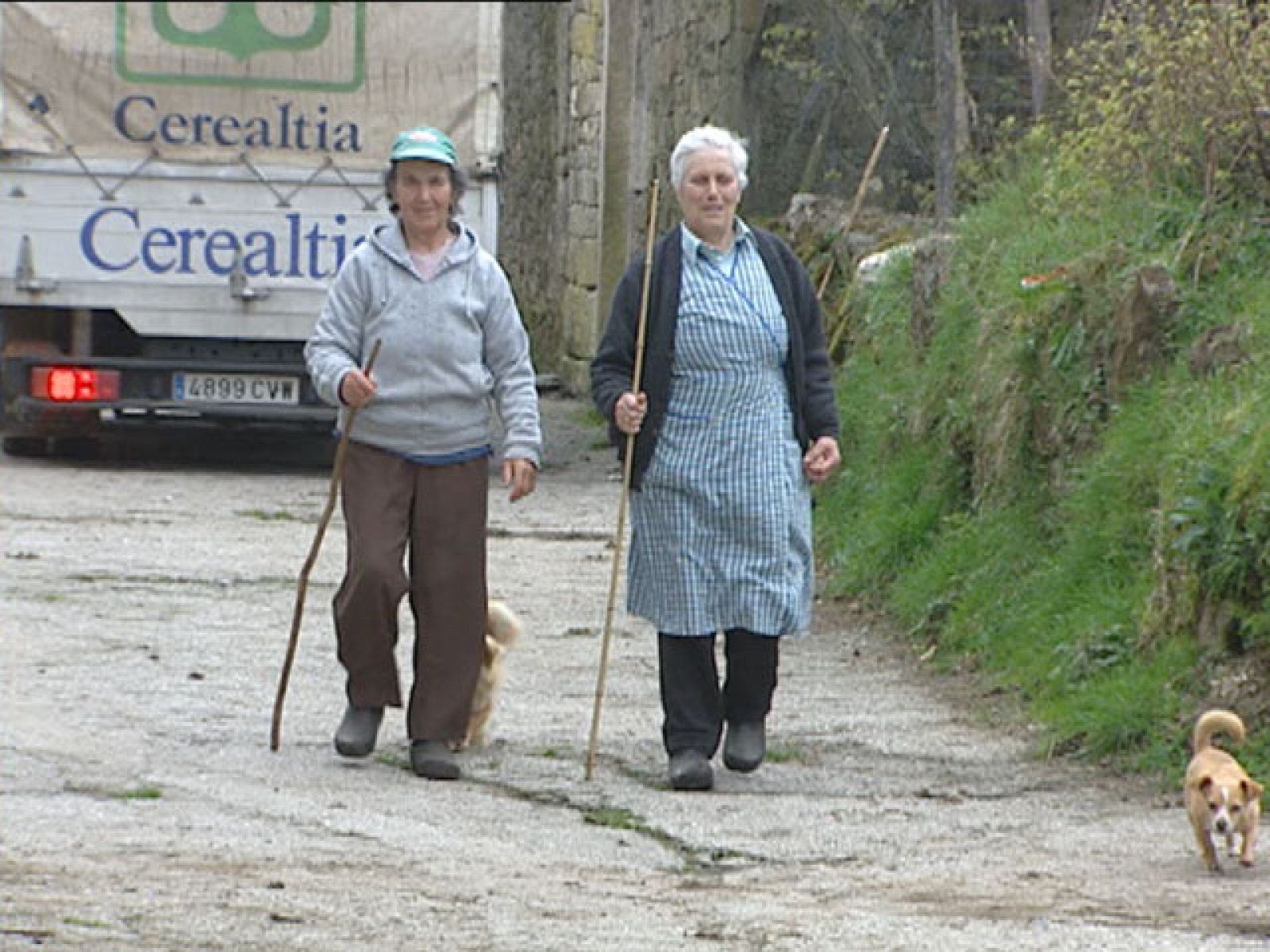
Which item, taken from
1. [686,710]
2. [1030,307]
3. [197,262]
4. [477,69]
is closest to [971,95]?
[477,69]

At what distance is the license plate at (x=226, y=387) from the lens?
15367 millimetres

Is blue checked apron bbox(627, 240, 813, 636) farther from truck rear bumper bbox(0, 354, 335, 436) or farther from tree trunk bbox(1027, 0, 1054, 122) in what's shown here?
truck rear bumper bbox(0, 354, 335, 436)

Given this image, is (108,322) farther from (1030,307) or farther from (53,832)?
(53,832)

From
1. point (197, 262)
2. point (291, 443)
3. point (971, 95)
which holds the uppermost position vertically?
point (971, 95)

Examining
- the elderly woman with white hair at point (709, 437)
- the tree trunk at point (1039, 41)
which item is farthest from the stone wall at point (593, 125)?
the elderly woman with white hair at point (709, 437)

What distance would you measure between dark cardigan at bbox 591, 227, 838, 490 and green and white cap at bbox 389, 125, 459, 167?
1.94ft

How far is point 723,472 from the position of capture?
7680mm

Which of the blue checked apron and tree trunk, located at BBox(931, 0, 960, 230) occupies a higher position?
tree trunk, located at BBox(931, 0, 960, 230)

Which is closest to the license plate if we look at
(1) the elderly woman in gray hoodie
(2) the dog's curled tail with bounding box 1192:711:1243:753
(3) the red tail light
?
(3) the red tail light

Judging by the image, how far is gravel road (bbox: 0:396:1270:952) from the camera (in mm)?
5703

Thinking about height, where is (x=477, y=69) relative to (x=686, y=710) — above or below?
above

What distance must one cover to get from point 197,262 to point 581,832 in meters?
8.85

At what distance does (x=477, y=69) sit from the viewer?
51.5 ft

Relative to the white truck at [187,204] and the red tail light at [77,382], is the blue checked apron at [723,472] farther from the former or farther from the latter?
the red tail light at [77,382]
